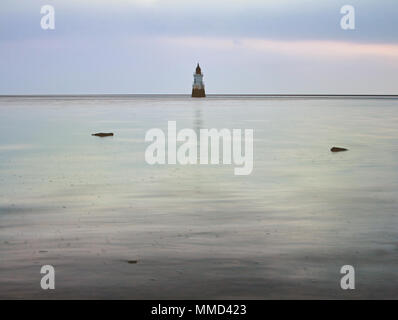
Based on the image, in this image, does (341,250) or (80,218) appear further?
(80,218)

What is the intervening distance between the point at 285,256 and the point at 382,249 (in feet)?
6.43

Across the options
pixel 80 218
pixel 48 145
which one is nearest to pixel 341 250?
pixel 80 218

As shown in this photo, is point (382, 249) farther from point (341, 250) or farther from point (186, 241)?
point (186, 241)

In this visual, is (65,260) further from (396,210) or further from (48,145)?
(48,145)

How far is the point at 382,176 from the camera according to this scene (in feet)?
80.9
